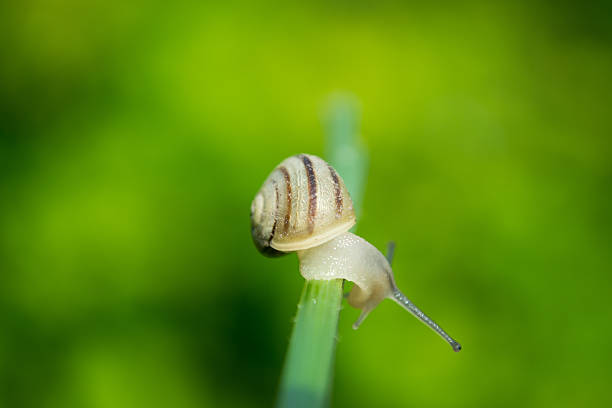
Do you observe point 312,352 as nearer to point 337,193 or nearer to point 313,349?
point 313,349

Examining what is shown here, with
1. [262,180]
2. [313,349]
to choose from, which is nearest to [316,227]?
[313,349]

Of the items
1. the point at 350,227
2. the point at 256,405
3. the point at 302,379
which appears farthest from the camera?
the point at 256,405

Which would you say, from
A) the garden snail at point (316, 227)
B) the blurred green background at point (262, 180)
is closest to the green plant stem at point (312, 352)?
the garden snail at point (316, 227)

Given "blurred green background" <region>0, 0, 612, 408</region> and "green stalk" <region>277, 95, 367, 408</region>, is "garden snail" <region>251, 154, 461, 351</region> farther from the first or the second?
"blurred green background" <region>0, 0, 612, 408</region>

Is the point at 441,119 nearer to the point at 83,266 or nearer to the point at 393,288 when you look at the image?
the point at 393,288

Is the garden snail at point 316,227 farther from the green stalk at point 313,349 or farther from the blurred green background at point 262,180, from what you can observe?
the blurred green background at point 262,180

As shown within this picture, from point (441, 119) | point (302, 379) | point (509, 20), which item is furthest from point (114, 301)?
point (509, 20)

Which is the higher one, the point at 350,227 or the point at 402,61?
the point at 402,61

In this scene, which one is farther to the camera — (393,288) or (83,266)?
(83,266)
